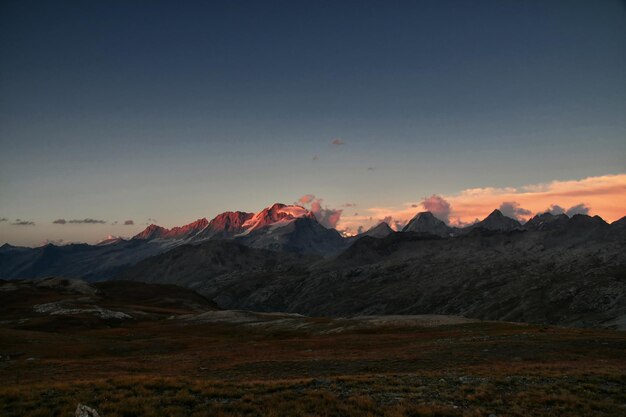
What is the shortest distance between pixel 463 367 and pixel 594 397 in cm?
1254

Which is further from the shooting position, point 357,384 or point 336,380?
point 336,380

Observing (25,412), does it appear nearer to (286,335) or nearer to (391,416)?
(391,416)

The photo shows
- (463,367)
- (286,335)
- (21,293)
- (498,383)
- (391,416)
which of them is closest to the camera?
(391,416)

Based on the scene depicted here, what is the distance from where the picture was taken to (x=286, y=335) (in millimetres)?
86875

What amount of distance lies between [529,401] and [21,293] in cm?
21148

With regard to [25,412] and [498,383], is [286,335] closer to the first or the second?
[498,383]

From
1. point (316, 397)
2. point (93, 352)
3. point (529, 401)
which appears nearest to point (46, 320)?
point (93, 352)

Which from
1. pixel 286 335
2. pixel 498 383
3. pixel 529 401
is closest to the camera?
pixel 529 401

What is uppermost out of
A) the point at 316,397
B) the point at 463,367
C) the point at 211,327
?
the point at 316,397

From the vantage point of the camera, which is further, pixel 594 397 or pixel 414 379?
pixel 414 379

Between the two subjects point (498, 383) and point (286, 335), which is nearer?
point (498, 383)

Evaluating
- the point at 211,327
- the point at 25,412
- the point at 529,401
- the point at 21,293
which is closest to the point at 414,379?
the point at 529,401

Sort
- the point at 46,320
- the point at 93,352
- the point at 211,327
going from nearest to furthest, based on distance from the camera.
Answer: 1. the point at 93,352
2. the point at 46,320
3. the point at 211,327

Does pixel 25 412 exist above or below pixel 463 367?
above
